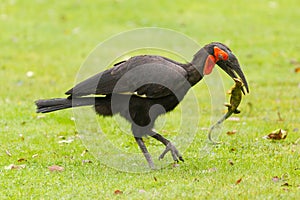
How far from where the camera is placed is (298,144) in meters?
8.10

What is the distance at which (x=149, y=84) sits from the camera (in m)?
6.73

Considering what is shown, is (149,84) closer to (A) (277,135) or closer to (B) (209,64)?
(B) (209,64)

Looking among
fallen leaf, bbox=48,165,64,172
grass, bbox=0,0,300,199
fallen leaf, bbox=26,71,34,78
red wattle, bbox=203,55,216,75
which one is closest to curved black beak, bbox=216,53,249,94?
red wattle, bbox=203,55,216,75

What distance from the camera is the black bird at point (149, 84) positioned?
264 inches

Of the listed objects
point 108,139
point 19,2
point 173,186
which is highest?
point 173,186

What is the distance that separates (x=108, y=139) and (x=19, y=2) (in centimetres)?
1259

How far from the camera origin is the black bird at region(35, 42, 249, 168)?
6.71 meters

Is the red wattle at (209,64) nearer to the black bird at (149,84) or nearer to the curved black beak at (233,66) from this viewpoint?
the black bird at (149,84)

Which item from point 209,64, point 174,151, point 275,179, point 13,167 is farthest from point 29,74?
point 275,179

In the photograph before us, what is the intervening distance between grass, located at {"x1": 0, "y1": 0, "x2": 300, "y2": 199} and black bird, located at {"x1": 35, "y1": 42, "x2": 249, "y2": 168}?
682 mm

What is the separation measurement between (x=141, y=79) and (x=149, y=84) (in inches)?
4.5

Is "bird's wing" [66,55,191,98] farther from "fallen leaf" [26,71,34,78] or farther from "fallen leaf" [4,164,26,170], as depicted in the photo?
"fallen leaf" [26,71,34,78]

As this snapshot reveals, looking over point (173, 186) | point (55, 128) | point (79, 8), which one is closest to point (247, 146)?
point (173, 186)

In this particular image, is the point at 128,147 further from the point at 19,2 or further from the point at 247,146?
the point at 19,2
